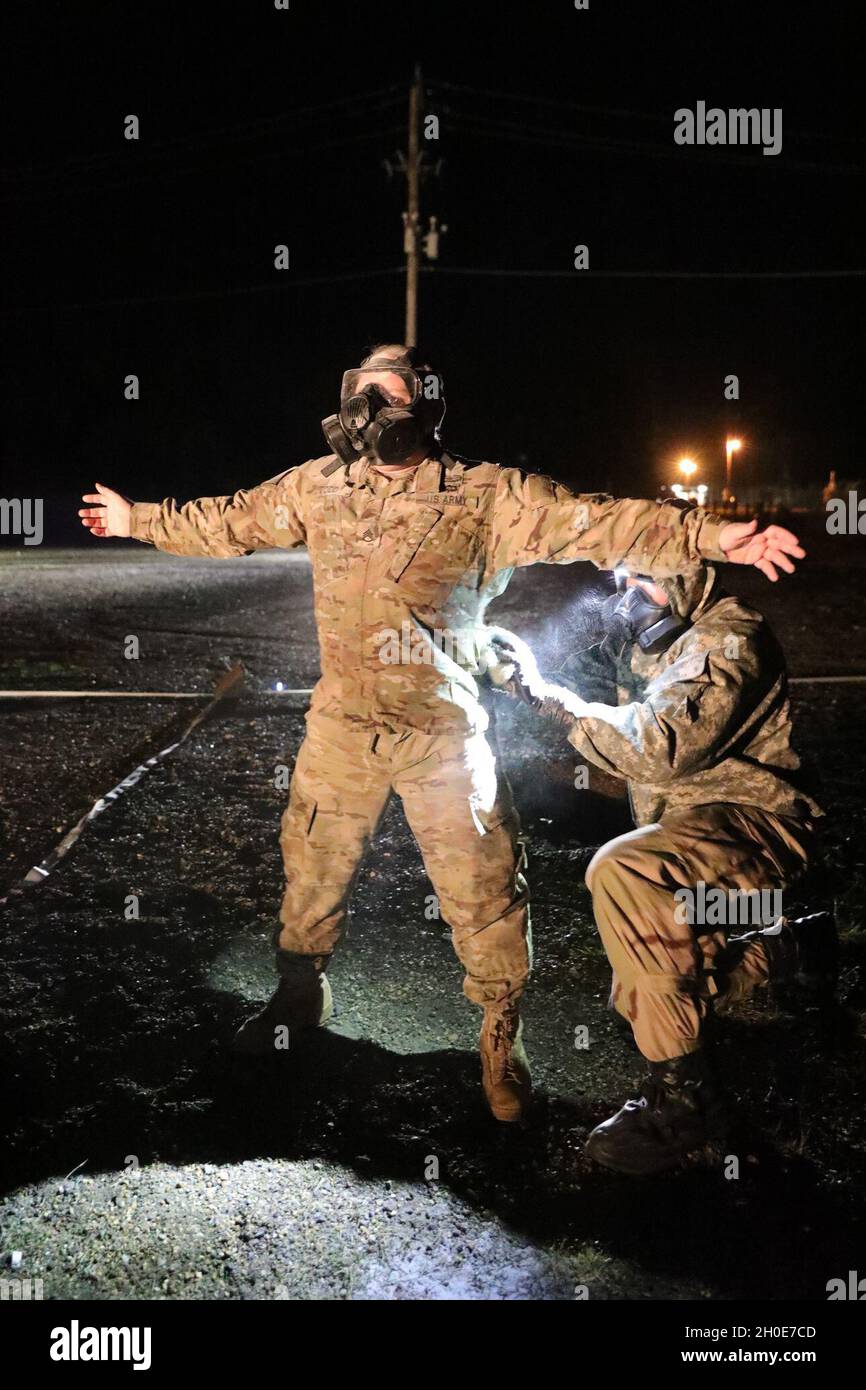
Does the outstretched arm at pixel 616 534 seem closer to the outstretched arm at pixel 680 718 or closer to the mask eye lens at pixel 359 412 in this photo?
the outstretched arm at pixel 680 718

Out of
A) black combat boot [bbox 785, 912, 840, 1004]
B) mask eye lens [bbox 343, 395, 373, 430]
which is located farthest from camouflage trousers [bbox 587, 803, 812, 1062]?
mask eye lens [bbox 343, 395, 373, 430]

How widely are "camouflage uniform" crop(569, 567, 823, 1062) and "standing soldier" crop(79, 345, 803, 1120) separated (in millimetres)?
306

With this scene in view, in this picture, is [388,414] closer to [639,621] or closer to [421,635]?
[421,635]

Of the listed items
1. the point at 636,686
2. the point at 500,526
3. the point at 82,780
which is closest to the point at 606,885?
the point at 636,686

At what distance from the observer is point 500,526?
9.59ft

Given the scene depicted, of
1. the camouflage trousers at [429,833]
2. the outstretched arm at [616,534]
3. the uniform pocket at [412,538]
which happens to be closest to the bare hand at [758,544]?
the outstretched arm at [616,534]

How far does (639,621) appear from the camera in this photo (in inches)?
123

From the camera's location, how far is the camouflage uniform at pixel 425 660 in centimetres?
288

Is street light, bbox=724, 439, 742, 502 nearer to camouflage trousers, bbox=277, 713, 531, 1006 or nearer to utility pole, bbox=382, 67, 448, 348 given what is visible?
utility pole, bbox=382, 67, 448, 348

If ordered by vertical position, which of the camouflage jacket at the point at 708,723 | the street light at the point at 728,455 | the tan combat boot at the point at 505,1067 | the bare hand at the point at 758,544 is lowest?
the tan combat boot at the point at 505,1067

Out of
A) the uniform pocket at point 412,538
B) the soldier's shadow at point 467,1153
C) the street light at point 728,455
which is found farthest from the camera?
the street light at point 728,455

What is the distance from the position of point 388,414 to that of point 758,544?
1.12 m

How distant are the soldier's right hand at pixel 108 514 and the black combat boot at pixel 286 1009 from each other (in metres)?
1.57

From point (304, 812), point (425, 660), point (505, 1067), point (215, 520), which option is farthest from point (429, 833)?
point (215, 520)
